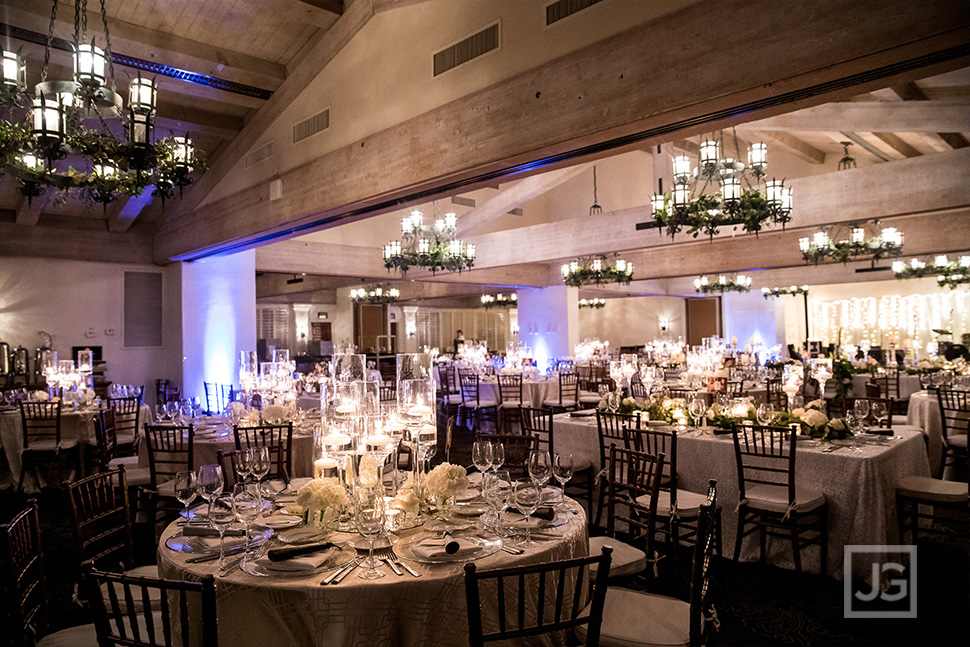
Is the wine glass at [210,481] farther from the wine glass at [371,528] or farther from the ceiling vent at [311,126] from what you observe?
the ceiling vent at [311,126]

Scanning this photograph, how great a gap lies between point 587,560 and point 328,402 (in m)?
1.53

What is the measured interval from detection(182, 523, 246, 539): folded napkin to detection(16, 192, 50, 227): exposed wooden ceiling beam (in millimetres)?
8116

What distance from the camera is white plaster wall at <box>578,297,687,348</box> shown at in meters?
24.8

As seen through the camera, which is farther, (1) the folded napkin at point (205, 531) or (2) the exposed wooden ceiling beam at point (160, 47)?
(2) the exposed wooden ceiling beam at point (160, 47)

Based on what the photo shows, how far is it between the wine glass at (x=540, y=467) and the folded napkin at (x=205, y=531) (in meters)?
1.28

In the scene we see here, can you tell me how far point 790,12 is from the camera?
317cm

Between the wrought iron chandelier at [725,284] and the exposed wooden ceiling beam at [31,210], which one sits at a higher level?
the exposed wooden ceiling beam at [31,210]

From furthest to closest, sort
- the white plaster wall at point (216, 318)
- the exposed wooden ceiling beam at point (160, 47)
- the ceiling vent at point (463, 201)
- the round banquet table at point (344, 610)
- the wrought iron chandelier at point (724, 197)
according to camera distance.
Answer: the ceiling vent at point (463, 201)
the white plaster wall at point (216, 318)
the wrought iron chandelier at point (724, 197)
the exposed wooden ceiling beam at point (160, 47)
the round banquet table at point (344, 610)

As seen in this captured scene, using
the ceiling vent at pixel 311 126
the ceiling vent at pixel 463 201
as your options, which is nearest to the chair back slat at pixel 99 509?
the ceiling vent at pixel 311 126

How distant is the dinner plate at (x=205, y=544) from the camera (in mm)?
2428

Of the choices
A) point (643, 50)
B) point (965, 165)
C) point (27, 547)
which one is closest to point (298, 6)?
point (643, 50)

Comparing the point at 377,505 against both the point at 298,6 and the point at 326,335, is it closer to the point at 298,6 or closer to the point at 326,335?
the point at 298,6

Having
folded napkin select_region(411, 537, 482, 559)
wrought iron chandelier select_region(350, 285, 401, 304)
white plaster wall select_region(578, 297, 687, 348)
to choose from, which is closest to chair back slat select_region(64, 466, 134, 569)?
folded napkin select_region(411, 537, 482, 559)

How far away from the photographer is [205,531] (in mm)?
2596
